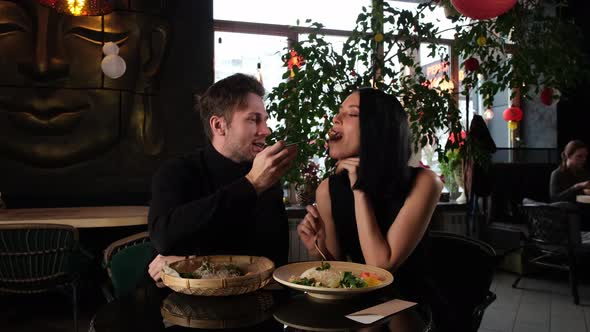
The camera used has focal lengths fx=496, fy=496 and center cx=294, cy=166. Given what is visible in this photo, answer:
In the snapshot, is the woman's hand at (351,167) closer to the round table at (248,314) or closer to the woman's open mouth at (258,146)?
the woman's open mouth at (258,146)

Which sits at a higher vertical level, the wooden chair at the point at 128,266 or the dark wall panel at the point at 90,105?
the dark wall panel at the point at 90,105

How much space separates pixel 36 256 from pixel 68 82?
1.56m

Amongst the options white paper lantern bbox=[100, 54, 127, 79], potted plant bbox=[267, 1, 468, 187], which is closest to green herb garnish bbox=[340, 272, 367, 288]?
potted plant bbox=[267, 1, 468, 187]

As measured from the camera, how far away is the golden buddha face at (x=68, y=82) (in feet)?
12.6

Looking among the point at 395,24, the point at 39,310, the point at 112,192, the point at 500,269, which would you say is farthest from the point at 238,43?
the point at 500,269

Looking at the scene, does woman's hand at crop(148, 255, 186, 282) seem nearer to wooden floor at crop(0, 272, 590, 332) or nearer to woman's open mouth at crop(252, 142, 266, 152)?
woman's open mouth at crop(252, 142, 266, 152)

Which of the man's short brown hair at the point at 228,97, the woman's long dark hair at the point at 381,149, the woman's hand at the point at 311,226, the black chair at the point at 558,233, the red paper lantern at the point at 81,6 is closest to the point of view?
the woman's hand at the point at 311,226

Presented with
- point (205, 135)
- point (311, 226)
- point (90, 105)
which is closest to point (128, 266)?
point (311, 226)

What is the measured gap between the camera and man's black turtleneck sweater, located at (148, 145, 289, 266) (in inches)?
59.8

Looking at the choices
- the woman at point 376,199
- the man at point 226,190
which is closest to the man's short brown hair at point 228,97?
the man at point 226,190

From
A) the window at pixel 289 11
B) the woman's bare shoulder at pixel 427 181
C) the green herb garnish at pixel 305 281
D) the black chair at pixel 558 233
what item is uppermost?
the window at pixel 289 11

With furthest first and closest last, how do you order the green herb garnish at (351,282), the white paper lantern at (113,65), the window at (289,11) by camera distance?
the window at (289,11) < the white paper lantern at (113,65) < the green herb garnish at (351,282)

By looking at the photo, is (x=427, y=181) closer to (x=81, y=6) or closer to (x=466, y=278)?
(x=466, y=278)

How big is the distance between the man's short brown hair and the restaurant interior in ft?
1.97
